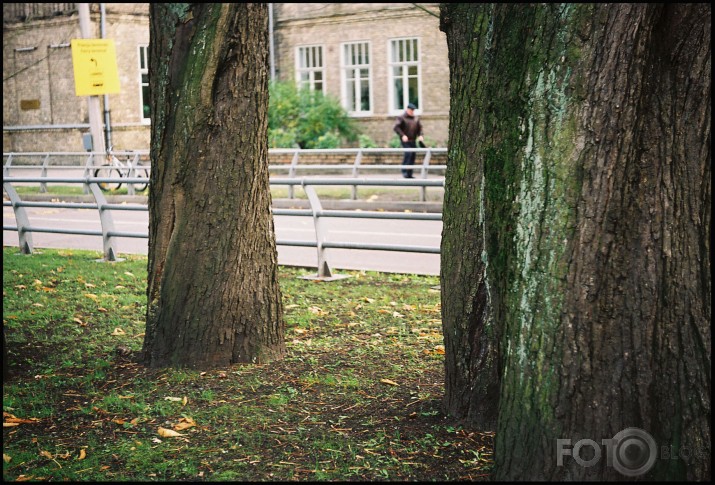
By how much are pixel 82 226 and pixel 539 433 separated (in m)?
14.1

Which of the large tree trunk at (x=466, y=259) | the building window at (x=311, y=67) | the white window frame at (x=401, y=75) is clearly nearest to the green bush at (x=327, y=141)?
the white window frame at (x=401, y=75)

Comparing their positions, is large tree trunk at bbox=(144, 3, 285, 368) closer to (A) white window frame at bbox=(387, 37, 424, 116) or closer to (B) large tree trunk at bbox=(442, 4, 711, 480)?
(B) large tree trunk at bbox=(442, 4, 711, 480)

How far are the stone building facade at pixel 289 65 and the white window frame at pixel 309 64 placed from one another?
0.12ft

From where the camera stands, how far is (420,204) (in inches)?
726

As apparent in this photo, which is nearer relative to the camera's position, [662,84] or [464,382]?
[662,84]

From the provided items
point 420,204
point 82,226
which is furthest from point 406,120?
point 82,226

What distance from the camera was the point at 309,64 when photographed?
1345 inches

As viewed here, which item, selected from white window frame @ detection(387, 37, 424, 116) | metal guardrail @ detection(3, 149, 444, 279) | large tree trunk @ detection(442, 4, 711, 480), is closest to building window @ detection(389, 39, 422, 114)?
white window frame @ detection(387, 37, 424, 116)

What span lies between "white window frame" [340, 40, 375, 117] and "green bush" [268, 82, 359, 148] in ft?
3.95

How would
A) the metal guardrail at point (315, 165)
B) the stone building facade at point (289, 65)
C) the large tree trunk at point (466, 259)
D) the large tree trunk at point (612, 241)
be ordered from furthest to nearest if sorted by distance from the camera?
the stone building facade at point (289, 65) < the metal guardrail at point (315, 165) < the large tree trunk at point (466, 259) < the large tree trunk at point (612, 241)

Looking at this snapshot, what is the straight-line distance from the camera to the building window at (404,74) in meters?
31.8

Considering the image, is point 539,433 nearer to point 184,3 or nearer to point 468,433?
point 468,433

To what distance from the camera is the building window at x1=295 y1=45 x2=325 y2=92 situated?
33812 mm

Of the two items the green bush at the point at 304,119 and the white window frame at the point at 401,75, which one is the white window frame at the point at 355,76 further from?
the green bush at the point at 304,119
